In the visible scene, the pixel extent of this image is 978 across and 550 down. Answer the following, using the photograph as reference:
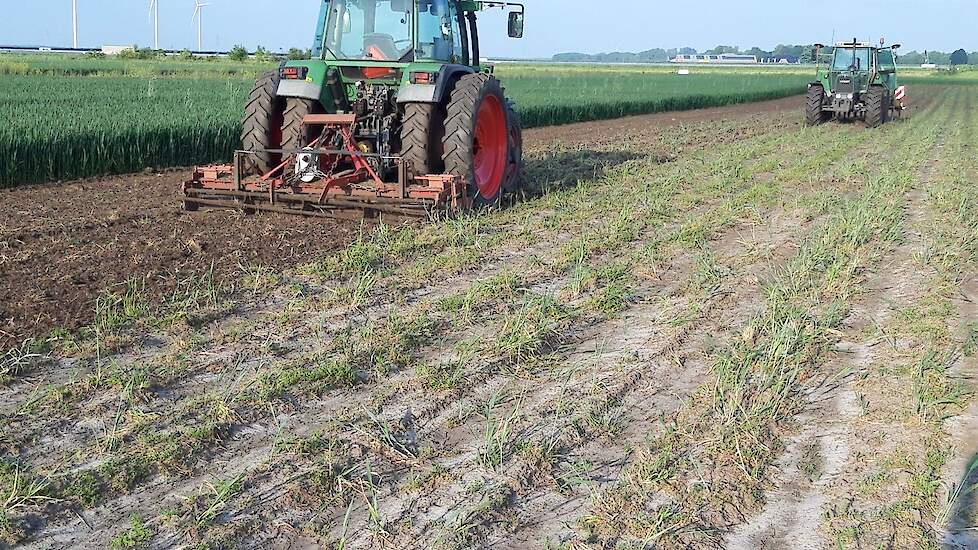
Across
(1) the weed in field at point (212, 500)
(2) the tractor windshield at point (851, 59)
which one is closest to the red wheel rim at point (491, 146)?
(1) the weed in field at point (212, 500)

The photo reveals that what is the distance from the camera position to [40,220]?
786 centimetres

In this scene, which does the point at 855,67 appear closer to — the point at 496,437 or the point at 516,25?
the point at 516,25

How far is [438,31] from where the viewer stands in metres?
8.82

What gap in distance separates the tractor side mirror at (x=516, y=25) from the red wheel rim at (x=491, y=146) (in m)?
0.68

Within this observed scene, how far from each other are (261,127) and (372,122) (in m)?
0.96

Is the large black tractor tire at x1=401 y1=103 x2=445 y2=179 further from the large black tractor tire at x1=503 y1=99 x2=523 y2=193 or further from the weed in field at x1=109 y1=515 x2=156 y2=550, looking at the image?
the weed in field at x1=109 y1=515 x2=156 y2=550

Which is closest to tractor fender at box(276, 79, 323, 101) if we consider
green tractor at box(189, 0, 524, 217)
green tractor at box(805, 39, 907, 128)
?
green tractor at box(189, 0, 524, 217)

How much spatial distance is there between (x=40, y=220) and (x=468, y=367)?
16.0 feet

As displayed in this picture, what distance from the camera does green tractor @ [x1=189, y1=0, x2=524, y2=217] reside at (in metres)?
7.91

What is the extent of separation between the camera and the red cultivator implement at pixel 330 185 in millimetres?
7766

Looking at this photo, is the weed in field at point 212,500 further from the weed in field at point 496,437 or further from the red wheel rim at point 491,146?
the red wheel rim at point 491,146

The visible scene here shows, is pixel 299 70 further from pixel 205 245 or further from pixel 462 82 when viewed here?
pixel 205 245

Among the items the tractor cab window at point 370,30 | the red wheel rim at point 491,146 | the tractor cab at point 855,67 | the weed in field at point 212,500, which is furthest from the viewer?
the tractor cab at point 855,67

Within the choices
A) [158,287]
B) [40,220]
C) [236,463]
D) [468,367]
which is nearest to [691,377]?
[468,367]
